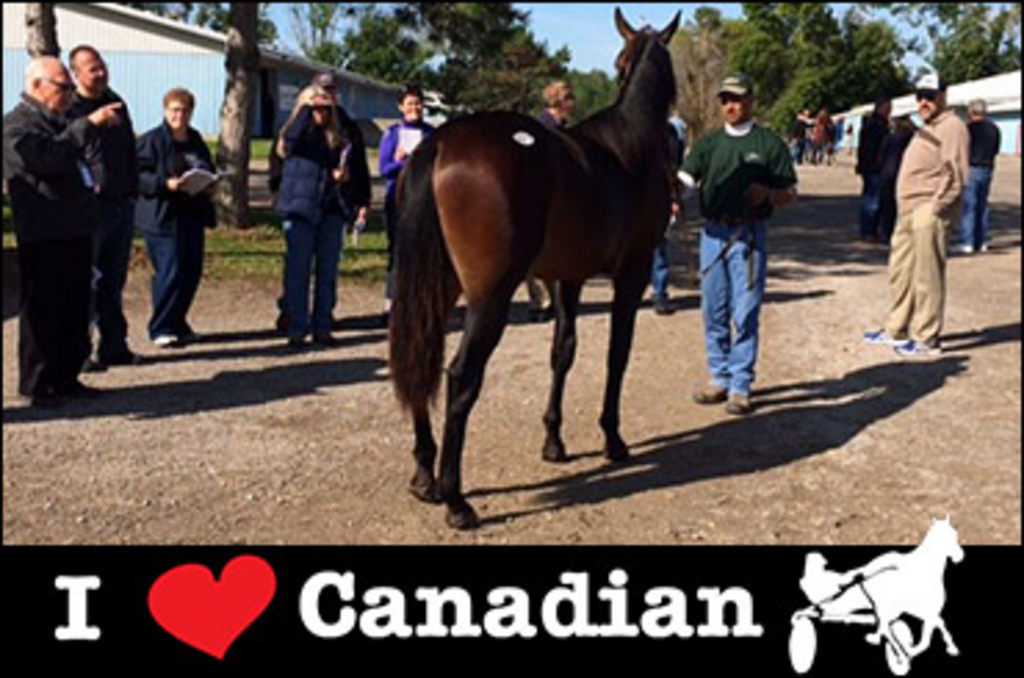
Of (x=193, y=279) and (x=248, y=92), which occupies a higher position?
(x=248, y=92)

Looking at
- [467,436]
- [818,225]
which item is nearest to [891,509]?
[467,436]

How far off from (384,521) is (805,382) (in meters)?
3.90

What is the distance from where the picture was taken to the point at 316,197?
739 cm

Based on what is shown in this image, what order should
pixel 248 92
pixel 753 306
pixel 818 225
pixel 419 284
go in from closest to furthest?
pixel 419 284, pixel 753 306, pixel 248 92, pixel 818 225

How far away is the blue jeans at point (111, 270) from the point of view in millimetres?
6809

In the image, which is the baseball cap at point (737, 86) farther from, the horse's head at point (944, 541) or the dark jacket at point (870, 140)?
the horse's head at point (944, 541)

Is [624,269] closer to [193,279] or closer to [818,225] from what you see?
[193,279]

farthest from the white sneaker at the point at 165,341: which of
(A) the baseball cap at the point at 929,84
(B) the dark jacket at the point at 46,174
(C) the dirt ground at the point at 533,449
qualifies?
(A) the baseball cap at the point at 929,84

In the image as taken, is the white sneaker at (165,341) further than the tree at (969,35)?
Yes

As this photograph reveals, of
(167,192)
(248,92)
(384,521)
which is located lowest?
(384,521)

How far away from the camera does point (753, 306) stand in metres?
6.00

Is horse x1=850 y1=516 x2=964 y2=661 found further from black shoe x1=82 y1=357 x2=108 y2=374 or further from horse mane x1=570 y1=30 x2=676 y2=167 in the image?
black shoe x1=82 y1=357 x2=108 y2=374

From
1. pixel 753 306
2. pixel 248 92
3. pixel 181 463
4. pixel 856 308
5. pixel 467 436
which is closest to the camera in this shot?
pixel 181 463

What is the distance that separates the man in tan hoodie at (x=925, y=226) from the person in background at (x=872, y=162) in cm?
38
